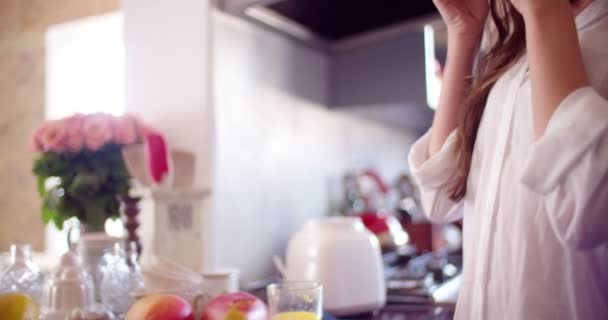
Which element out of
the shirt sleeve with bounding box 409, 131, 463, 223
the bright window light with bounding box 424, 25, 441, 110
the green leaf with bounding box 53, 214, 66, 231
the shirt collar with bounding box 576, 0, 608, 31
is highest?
the bright window light with bounding box 424, 25, 441, 110

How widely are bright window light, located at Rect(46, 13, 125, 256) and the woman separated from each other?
1.75 metres

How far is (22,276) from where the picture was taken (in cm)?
106

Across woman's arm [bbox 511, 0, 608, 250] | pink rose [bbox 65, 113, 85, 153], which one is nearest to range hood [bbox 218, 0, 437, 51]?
pink rose [bbox 65, 113, 85, 153]

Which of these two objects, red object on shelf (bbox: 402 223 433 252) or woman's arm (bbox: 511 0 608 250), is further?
red object on shelf (bbox: 402 223 433 252)

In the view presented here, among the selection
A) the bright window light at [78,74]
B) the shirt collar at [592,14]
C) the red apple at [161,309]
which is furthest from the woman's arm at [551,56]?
the bright window light at [78,74]

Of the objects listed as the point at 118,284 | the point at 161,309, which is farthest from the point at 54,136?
the point at 161,309

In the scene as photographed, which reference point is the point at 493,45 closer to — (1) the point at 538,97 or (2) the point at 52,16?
(1) the point at 538,97

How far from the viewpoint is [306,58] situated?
5.88ft

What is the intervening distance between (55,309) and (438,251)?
132 cm

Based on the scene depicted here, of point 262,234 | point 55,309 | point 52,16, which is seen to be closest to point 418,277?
point 262,234

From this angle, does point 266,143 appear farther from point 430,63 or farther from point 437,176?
point 437,176

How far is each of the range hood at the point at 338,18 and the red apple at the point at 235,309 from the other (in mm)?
825

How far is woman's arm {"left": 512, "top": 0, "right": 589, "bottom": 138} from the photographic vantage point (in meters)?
0.66

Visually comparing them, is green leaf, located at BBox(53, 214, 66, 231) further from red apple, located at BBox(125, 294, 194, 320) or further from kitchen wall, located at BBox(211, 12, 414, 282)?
red apple, located at BBox(125, 294, 194, 320)
